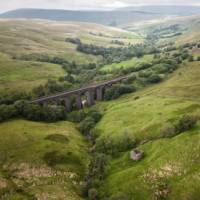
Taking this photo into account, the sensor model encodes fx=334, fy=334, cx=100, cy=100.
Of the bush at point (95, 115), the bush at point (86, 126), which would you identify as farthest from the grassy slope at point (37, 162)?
the bush at point (95, 115)

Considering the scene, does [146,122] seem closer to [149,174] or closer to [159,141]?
[159,141]

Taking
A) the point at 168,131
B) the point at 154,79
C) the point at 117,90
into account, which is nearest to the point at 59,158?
the point at 168,131

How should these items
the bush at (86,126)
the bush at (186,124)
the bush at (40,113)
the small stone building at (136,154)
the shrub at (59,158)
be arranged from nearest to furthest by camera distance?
the small stone building at (136,154) → the bush at (186,124) → the shrub at (59,158) → the bush at (86,126) → the bush at (40,113)

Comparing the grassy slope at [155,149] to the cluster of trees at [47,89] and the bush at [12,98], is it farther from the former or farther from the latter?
the cluster of trees at [47,89]

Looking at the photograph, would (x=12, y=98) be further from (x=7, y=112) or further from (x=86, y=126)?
(x=86, y=126)

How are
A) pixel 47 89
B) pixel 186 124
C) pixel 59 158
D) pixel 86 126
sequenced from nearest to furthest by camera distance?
pixel 186 124 < pixel 59 158 < pixel 86 126 < pixel 47 89

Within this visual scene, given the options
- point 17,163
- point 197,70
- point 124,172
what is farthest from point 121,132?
point 197,70
